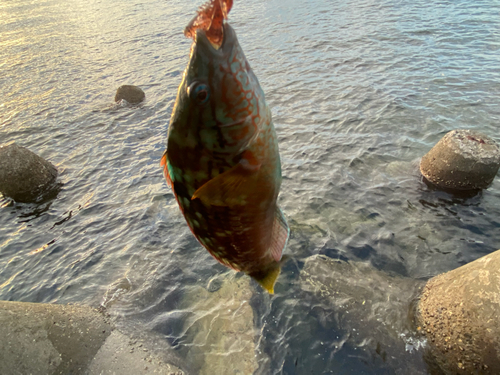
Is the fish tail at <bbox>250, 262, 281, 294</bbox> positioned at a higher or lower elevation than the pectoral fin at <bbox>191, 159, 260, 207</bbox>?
lower

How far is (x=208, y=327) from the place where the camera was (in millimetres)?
5059

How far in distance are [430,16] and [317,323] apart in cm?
2087

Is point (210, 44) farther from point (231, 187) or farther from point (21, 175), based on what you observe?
point (21, 175)

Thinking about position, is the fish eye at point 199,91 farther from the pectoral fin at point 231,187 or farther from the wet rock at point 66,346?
the wet rock at point 66,346

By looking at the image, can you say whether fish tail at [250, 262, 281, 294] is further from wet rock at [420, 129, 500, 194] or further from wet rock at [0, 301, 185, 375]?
wet rock at [420, 129, 500, 194]

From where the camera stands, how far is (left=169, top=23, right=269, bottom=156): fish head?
1.90 meters

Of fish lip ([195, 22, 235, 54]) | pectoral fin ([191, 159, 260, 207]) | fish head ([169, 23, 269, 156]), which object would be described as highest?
fish lip ([195, 22, 235, 54])

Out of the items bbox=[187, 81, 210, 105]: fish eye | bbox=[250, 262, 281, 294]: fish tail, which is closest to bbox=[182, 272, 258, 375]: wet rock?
bbox=[250, 262, 281, 294]: fish tail

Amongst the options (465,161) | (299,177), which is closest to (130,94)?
(299,177)

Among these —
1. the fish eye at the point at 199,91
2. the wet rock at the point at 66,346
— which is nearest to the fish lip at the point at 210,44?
the fish eye at the point at 199,91

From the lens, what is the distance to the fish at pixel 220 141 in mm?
1898

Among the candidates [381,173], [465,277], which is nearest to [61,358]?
[465,277]

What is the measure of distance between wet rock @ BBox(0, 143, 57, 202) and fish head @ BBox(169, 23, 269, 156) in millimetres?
8419

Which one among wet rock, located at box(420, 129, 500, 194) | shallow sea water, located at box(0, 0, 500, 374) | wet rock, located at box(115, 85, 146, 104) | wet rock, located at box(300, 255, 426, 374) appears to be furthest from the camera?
wet rock, located at box(115, 85, 146, 104)
